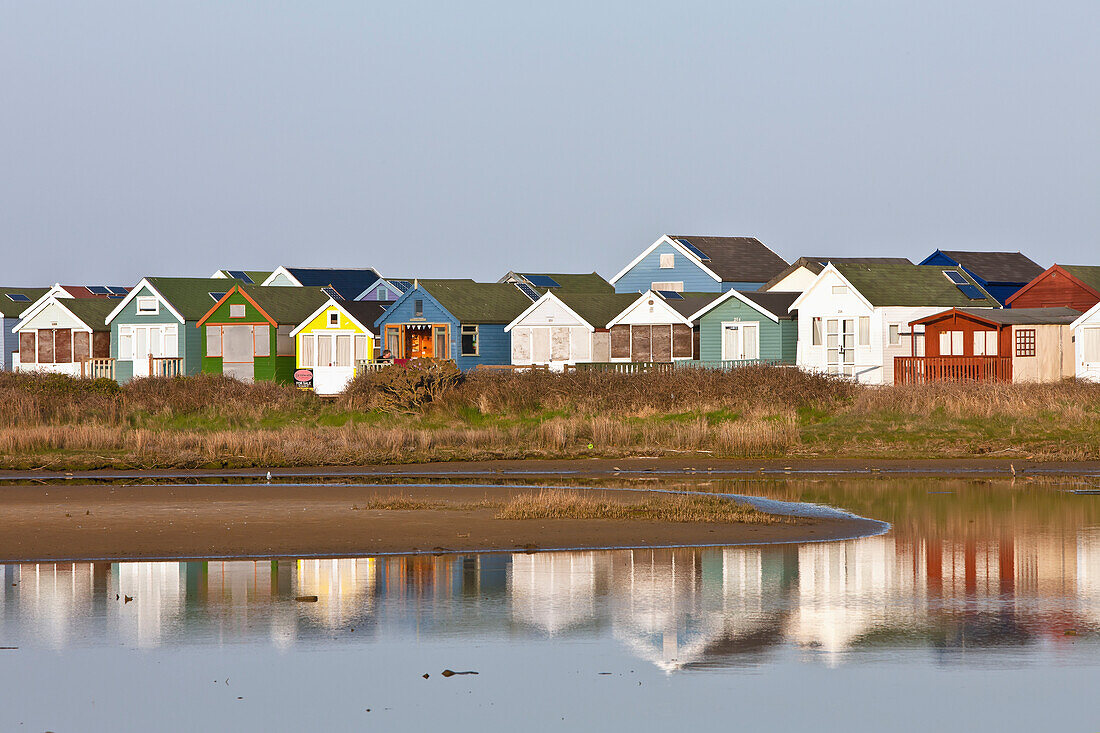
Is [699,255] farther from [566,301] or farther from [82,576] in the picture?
[82,576]

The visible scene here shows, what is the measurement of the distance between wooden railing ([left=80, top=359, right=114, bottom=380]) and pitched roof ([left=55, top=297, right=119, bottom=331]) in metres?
2.61

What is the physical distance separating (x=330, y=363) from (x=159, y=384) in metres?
13.6

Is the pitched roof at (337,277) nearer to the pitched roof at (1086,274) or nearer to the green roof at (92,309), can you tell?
the green roof at (92,309)

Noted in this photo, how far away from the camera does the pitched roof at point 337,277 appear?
296ft

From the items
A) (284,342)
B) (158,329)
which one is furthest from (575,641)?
(158,329)

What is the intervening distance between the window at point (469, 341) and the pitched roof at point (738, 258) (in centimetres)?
1587

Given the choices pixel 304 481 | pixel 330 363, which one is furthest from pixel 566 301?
pixel 304 481

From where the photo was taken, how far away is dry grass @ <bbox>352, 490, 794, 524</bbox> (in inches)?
931

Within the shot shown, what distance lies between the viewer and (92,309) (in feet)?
246

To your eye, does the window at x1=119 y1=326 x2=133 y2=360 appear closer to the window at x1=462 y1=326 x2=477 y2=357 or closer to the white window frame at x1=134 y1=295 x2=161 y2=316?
the white window frame at x1=134 y1=295 x2=161 y2=316

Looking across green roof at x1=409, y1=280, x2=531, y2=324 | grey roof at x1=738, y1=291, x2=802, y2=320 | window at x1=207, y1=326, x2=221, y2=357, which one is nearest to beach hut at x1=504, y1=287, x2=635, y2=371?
green roof at x1=409, y1=280, x2=531, y2=324

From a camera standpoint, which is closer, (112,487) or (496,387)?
(112,487)

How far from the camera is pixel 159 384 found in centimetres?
5269

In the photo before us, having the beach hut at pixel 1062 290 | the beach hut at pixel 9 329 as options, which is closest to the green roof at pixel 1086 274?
the beach hut at pixel 1062 290
